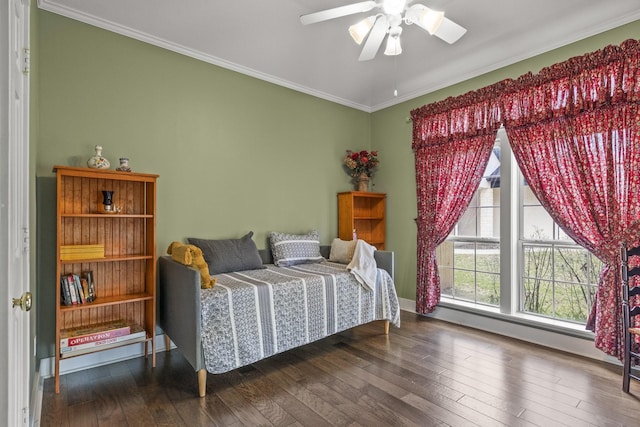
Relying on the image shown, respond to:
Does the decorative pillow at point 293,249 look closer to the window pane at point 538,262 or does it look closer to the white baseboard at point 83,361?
the white baseboard at point 83,361

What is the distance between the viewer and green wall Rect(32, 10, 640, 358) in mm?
2553

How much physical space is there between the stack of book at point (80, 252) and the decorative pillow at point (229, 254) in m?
0.75

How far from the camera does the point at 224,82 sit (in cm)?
343

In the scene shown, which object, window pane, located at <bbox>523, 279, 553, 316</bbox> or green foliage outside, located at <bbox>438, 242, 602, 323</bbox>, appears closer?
green foliage outside, located at <bbox>438, 242, 602, 323</bbox>

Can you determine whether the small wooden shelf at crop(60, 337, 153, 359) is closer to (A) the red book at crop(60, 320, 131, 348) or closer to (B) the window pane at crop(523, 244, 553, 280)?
(A) the red book at crop(60, 320, 131, 348)

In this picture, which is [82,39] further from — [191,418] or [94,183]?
[191,418]

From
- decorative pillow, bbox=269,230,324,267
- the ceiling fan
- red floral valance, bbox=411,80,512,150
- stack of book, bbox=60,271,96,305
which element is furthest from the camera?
decorative pillow, bbox=269,230,324,267

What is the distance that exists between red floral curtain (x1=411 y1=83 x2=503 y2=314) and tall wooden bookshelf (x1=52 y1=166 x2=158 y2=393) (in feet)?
9.39

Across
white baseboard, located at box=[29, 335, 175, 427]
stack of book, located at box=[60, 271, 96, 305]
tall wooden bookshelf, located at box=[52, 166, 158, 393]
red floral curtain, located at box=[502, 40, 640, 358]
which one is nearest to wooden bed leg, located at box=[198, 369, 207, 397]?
tall wooden bookshelf, located at box=[52, 166, 158, 393]

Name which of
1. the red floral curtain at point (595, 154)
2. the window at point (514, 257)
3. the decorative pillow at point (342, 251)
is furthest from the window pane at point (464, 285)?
the decorative pillow at point (342, 251)

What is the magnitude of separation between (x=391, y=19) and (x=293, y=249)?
231cm

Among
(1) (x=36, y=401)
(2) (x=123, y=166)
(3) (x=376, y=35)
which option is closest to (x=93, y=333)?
(1) (x=36, y=401)

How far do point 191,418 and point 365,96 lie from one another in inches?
154

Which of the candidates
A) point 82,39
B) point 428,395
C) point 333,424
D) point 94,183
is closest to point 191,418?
point 333,424
